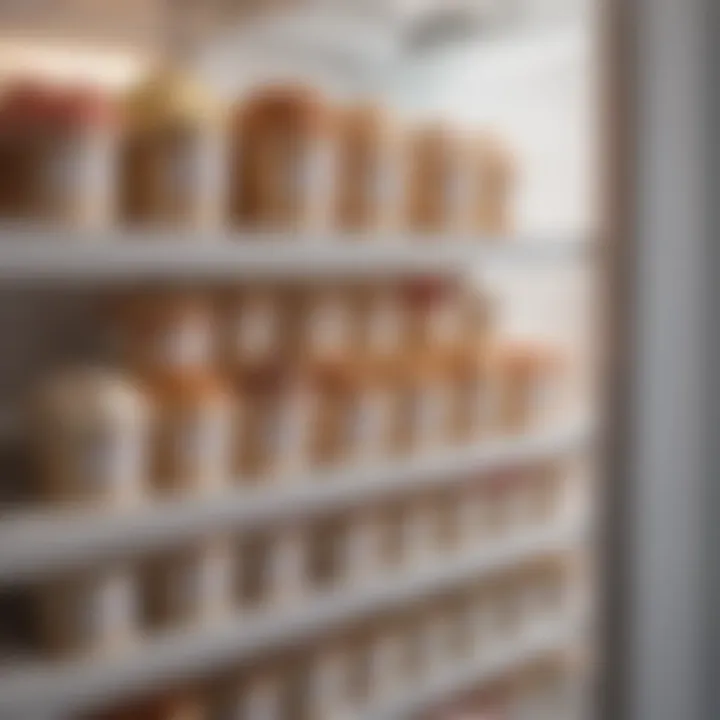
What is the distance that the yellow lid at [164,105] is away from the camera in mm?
821

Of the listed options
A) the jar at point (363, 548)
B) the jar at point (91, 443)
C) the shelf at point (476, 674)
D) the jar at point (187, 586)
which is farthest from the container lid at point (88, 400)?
the shelf at point (476, 674)

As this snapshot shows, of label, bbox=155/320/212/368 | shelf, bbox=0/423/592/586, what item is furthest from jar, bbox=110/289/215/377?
shelf, bbox=0/423/592/586

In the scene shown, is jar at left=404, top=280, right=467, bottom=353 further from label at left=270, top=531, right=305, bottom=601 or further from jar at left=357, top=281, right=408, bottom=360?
label at left=270, top=531, right=305, bottom=601

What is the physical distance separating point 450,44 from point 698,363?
358mm

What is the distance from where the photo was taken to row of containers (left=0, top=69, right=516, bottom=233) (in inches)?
30.3

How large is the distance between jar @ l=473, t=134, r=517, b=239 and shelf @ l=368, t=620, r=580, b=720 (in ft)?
1.17

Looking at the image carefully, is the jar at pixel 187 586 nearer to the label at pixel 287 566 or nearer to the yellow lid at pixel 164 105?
the label at pixel 287 566

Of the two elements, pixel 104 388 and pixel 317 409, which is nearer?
pixel 104 388

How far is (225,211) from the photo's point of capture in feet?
2.80

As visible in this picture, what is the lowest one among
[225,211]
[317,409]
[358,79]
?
[317,409]

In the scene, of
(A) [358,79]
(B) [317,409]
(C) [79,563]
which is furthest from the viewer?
(A) [358,79]

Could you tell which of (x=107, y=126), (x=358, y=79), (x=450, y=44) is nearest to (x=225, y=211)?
(x=107, y=126)

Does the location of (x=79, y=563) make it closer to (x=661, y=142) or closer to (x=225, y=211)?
(x=225, y=211)

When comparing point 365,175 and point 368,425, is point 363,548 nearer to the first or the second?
point 368,425
